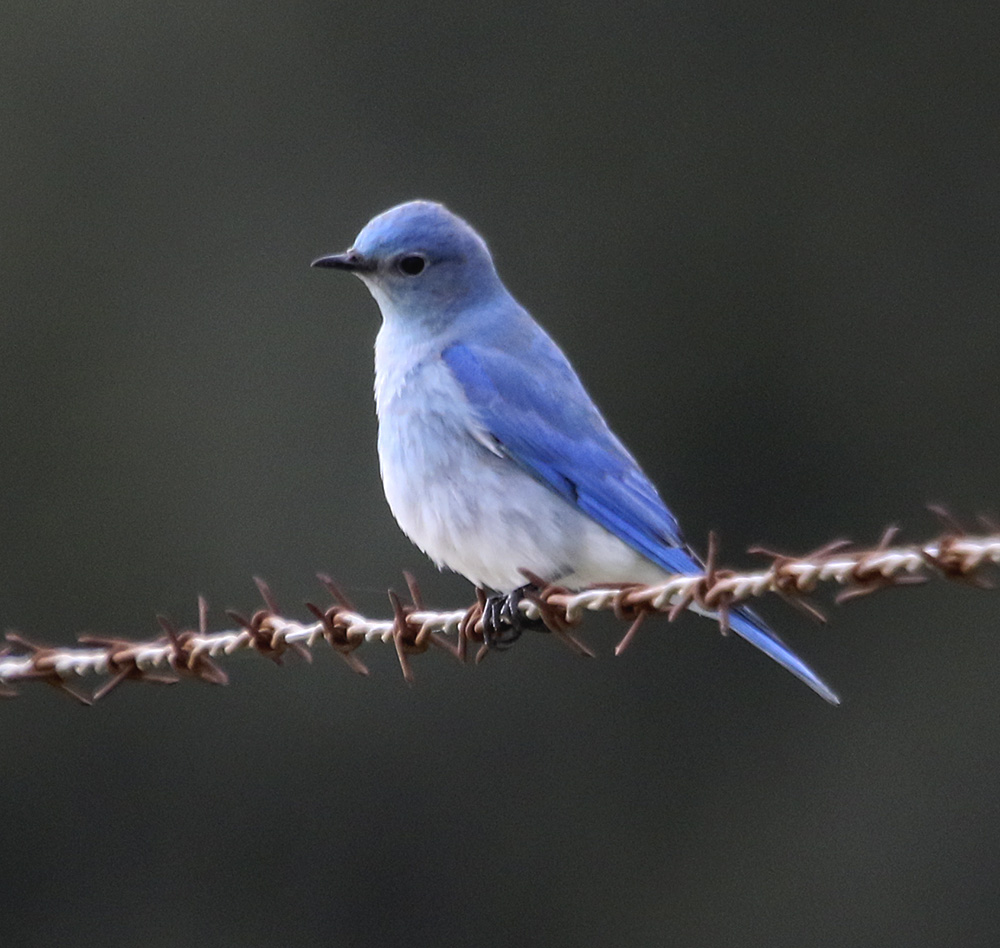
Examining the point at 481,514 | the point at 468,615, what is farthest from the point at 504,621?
the point at 481,514

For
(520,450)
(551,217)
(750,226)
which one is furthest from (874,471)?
(520,450)

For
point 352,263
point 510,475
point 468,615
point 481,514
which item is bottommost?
point 468,615

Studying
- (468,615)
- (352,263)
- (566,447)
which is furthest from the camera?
(352,263)

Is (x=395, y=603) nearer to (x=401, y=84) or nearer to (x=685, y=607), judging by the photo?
(x=685, y=607)

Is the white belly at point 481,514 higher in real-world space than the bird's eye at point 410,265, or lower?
lower

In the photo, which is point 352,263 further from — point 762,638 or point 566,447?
point 762,638

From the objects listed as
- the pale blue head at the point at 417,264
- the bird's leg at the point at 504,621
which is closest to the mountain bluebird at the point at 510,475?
the pale blue head at the point at 417,264

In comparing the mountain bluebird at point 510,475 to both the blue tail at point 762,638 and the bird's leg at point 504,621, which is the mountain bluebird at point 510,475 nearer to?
the blue tail at point 762,638
